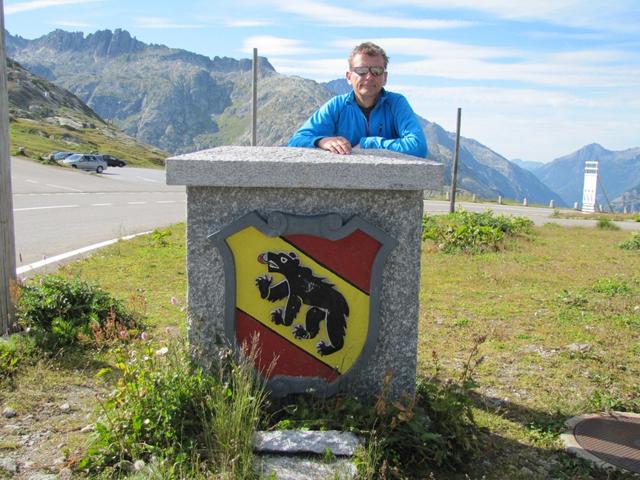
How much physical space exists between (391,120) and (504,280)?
16.7ft

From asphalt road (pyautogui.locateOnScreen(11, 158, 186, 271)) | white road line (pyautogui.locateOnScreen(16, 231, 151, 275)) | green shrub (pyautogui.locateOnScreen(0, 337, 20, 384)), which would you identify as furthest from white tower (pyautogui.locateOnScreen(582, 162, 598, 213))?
green shrub (pyautogui.locateOnScreen(0, 337, 20, 384))

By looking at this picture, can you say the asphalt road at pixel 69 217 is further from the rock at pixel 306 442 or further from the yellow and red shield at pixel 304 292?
the rock at pixel 306 442

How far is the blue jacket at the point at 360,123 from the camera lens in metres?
3.69

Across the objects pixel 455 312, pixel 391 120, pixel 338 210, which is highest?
pixel 391 120

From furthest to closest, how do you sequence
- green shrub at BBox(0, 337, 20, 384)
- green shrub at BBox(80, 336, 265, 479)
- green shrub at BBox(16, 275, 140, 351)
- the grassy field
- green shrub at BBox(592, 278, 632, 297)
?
green shrub at BBox(592, 278, 632, 297), green shrub at BBox(16, 275, 140, 351), green shrub at BBox(0, 337, 20, 384), the grassy field, green shrub at BBox(80, 336, 265, 479)

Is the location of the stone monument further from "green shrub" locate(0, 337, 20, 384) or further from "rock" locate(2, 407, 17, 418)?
"green shrub" locate(0, 337, 20, 384)

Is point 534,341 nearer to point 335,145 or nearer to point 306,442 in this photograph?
point 335,145

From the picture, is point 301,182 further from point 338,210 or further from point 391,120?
point 391,120

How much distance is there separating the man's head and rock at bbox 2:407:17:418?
2.69 metres

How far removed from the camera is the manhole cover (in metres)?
3.41

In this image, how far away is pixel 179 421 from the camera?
3037 millimetres

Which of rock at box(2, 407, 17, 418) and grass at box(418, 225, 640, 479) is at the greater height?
rock at box(2, 407, 17, 418)

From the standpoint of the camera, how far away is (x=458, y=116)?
2027 cm

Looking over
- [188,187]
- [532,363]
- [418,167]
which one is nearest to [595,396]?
[532,363]
